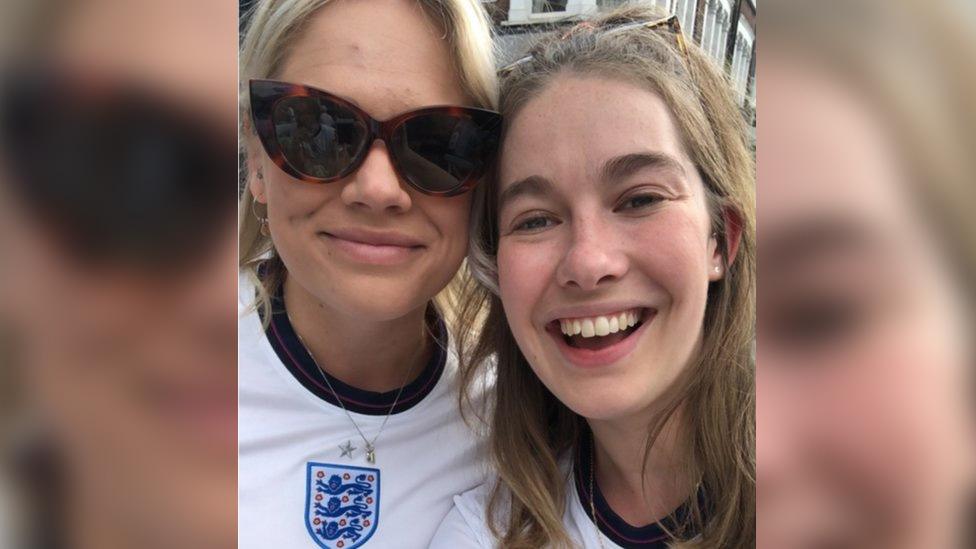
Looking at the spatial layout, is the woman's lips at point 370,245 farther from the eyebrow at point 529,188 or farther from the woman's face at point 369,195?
the eyebrow at point 529,188

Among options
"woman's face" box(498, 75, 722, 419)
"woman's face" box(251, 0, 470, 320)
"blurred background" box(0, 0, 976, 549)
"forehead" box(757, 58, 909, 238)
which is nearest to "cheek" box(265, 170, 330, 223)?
"woman's face" box(251, 0, 470, 320)

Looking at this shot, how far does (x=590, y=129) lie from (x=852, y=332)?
2.51 feet

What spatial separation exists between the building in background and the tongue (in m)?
0.46

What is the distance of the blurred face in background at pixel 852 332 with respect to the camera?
22.8 inches

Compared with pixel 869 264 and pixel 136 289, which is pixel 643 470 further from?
pixel 136 289

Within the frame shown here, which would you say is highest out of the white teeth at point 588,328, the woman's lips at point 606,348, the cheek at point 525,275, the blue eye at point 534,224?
the blue eye at point 534,224

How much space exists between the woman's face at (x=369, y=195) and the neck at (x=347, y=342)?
9cm

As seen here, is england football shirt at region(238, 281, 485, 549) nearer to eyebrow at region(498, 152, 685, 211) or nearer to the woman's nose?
the woman's nose

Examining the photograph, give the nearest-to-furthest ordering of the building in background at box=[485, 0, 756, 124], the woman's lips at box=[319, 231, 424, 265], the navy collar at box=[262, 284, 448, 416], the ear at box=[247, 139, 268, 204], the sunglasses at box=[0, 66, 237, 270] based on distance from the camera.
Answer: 1. the sunglasses at box=[0, 66, 237, 270]
2. the building in background at box=[485, 0, 756, 124]
3. the ear at box=[247, 139, 268, 204]
4. the woman's lips at box=[319, 231, 424, 265]
5. the navy collar at box=[262, 284, 448, 416]

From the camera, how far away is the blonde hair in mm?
1225

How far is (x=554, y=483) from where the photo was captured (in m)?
→ 1.49

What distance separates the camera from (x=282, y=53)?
1312 mm

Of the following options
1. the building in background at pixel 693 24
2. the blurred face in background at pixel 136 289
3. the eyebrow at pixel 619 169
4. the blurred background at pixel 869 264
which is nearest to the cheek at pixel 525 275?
the eyebrow at pixel 619 169

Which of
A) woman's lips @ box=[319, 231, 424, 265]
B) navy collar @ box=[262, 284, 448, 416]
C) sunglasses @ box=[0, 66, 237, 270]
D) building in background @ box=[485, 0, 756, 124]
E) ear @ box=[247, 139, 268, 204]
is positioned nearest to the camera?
sunglasses @ box=[0, 66, 237, 270]
